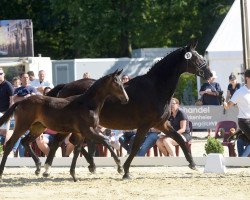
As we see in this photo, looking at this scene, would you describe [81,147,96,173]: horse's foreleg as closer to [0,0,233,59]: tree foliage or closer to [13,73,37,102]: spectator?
[13,73,37,102]: spectator

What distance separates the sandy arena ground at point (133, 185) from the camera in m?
11.5

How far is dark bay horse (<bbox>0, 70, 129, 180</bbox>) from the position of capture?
13.2 metres

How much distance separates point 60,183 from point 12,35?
18576 mm

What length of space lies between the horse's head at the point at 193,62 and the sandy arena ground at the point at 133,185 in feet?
5.33

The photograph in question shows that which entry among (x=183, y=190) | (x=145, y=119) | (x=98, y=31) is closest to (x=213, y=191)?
(x=183, y=190)

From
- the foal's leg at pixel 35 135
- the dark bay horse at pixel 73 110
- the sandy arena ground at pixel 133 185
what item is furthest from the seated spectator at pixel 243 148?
the foal's leg at pixel 35 135

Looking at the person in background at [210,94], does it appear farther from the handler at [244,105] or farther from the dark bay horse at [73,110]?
the dark bay horse at [73,110]

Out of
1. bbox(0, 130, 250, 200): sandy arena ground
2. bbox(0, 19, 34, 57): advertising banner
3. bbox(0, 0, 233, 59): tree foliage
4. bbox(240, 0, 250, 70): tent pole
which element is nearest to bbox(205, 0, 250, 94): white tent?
bbox(240, 0, 250, 70): tent pole

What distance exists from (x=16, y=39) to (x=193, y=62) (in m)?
17.4

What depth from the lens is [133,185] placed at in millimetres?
12594

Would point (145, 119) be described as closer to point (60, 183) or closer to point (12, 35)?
point (60, 183)

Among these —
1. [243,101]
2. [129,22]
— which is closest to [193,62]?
[243,101]

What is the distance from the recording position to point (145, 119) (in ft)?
44.5

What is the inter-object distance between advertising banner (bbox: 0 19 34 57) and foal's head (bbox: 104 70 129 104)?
1662 centimetres
